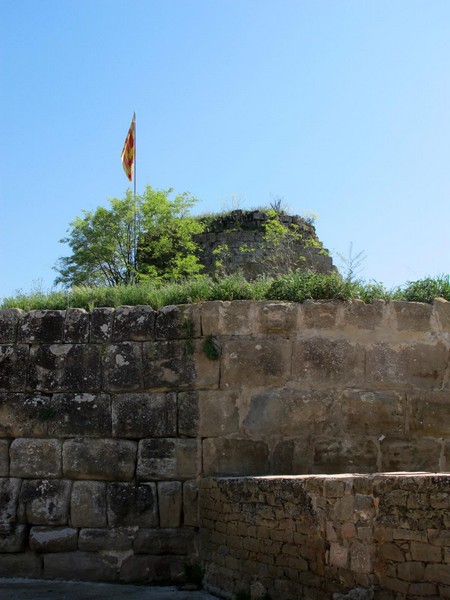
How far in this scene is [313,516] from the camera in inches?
224

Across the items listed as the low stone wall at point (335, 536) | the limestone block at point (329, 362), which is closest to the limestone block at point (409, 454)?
the limestone block at point (329, 362)

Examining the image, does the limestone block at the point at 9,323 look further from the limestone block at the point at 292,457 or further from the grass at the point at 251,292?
the limestone block at the point at 292,457

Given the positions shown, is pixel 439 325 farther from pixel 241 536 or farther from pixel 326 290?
pixel 241 536

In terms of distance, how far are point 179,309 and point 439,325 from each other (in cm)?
256

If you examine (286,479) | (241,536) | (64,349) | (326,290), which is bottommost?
(241,536)

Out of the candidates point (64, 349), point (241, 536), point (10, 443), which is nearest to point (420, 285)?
point (241, 536)

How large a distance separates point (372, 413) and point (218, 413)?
4.81ft

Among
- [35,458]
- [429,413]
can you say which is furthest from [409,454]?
[35,458]

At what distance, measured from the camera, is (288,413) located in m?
7.50

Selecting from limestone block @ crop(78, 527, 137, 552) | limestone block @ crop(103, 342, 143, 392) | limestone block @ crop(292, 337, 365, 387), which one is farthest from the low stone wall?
limestone block @ crop(103, 342, 143, 392)

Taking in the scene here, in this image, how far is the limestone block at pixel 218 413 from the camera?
756 centimetres

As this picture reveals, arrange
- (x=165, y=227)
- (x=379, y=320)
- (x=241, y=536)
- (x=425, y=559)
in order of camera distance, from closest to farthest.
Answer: (x=425, y=559) < (x=241, y=536) < (x=379, y=320) < (x=165, y=227)

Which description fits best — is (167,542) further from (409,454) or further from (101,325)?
(409,454)

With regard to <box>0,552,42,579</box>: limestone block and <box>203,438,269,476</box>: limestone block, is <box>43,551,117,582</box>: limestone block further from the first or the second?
<box>203,438,269,476</box>: limestone block
